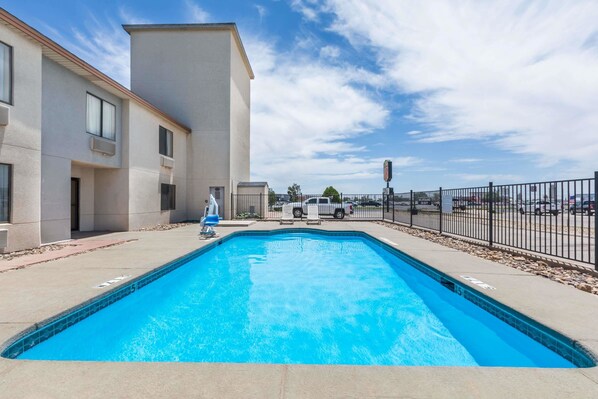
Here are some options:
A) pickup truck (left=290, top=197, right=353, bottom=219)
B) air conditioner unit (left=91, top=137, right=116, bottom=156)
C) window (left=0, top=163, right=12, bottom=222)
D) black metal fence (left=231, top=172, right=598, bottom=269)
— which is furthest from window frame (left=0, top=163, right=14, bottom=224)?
pickup truck (left=290, top=197, right=353, bottom=219)

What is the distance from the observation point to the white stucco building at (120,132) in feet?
23.2

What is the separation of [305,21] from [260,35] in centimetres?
239

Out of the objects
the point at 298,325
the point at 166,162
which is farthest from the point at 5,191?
the point at 166,162

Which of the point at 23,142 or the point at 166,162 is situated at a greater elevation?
the point at 166,162

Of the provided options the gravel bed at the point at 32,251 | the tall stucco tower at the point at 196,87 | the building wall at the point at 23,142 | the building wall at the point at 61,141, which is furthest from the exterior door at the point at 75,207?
the tall stucco tower at the point at 196,87

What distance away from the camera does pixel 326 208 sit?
20.3m

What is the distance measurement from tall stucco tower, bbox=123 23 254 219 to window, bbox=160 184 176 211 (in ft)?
5.49

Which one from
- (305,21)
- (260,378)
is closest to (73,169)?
(305,21)

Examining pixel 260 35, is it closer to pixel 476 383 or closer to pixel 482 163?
pixel 476 383

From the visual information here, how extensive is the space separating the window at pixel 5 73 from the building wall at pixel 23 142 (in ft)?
0.27

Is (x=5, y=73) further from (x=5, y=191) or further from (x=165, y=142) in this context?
(x=165, y=142)

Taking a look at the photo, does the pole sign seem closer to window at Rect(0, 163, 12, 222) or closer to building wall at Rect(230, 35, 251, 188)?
building wall at Rect(230, 35, 251, 188)

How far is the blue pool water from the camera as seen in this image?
10.9 feet

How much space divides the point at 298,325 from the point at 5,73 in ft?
27.6
